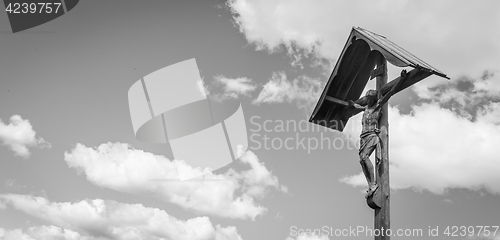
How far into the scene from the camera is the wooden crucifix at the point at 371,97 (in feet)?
21.4

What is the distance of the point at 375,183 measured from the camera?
6637 millimetres

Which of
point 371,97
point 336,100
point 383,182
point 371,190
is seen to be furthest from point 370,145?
point 336,100

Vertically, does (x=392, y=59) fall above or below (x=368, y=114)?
above

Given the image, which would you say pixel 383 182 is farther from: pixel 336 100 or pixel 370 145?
pixel 336 100

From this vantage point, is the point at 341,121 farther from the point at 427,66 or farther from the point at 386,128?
the point at 427,66

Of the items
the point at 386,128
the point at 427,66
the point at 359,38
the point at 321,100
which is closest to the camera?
the point at 427,66

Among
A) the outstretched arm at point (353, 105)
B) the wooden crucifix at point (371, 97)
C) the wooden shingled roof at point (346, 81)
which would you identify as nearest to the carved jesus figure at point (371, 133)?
the wooden crucifix at point (371, 97)

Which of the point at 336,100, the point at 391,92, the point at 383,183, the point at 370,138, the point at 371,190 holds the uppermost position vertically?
the point at 336,100

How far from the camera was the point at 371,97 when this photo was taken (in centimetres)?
728

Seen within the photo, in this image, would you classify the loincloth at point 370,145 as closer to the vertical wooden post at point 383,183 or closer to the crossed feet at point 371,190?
A: the vertical wooden post at point 383,183

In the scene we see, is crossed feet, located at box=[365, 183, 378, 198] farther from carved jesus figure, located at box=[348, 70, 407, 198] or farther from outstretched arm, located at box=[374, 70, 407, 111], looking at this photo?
outstretched arm, located at box=[374, 70, 407, 111]

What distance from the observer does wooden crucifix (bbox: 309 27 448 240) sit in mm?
6516

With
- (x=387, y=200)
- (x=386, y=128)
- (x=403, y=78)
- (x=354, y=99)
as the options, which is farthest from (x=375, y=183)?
(x=354, y=99)

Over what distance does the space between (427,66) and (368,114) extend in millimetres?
1245
